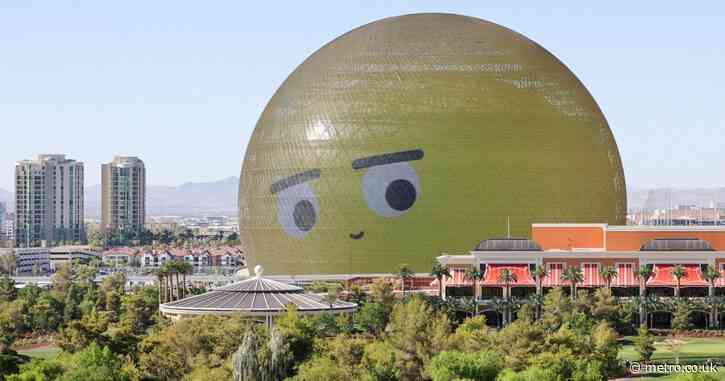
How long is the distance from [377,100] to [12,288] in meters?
31.2

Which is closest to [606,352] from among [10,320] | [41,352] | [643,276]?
[41,352]

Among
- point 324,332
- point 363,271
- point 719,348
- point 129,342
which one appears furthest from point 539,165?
point 129,342

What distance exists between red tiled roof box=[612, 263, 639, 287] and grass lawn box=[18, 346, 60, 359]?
37950 mm

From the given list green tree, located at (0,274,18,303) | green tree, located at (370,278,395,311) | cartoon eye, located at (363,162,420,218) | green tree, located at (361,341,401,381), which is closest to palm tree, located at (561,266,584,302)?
green tree, located at (370,278,395,311)

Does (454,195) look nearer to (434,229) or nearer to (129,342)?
(434,229)

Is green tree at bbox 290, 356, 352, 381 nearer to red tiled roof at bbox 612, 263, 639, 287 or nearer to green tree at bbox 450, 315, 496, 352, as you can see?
green tree at bbox 450, 315, 496, 352

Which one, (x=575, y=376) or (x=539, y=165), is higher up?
(x=539, y=165)

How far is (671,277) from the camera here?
120812mm

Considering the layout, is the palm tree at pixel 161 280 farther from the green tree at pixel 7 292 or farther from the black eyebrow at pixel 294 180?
the black eyebrow at pixel 294 180

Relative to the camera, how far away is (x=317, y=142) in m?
138

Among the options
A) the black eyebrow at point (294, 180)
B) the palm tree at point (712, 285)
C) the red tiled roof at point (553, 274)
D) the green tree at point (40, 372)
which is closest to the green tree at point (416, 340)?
the green tree at point (40, 372)

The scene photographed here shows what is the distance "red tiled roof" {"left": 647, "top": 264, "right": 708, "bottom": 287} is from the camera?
119875 mm

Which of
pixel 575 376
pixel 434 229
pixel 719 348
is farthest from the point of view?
pixel 434 229

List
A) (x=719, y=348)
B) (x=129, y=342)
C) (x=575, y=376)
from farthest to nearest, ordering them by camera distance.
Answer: (x=719, y=348) → (x=129, y=342) → (x=575, y=376)
